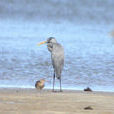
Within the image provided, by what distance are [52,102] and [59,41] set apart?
10.3 metres

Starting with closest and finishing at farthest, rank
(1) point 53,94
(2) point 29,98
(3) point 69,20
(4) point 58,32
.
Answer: (2) point 29,98 → (1) point 53,94 → (4) point 58,32 → (3) point 69,20

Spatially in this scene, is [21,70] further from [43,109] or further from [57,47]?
[43,109]

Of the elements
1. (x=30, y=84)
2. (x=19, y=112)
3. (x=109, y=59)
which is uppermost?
(x=109, y=59)

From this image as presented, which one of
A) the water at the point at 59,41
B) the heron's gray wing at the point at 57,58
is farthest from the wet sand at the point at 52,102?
the water at the point at 59,41

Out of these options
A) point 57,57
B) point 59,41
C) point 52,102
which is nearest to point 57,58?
point 57,57

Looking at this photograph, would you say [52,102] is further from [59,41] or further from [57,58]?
[59,41]

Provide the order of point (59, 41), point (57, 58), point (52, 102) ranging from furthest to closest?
point (59, 41) < point (57, 58) < point (52, 102)

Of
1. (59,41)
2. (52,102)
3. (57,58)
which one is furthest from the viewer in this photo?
(59,41)

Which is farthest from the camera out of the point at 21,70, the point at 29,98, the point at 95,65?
the point at 95,65

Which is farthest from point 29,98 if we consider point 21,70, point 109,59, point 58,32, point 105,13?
point 105,13

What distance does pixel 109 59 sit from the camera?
1612cm

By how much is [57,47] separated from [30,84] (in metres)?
1.17

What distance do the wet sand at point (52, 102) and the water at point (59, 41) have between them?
132cm

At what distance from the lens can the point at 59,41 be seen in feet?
65.5
